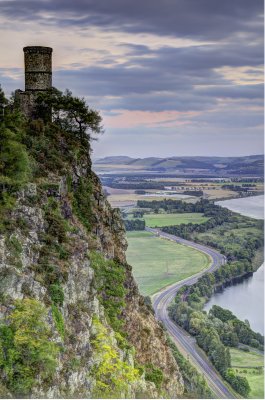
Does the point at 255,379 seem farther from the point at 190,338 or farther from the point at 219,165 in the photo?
the point at 219,165

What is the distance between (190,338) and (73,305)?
101ft

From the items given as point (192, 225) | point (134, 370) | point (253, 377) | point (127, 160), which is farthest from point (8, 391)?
point (127, 160)

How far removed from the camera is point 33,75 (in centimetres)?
→ 1767

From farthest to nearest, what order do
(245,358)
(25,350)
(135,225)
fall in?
(135,225), (245,358), (25,350)

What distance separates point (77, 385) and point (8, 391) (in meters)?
2.14

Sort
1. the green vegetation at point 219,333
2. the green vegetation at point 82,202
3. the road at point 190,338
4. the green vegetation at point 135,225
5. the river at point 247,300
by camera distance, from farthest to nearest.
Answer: the green vegetation at point 135,225, the river at point 247,300, the green vegetation at point 219,333, the road at point 190,338, the green vegetation at point 82,202

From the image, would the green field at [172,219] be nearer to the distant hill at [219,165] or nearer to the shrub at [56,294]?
the distant hill at [219,165]

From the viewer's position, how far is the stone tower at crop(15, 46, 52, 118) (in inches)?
688

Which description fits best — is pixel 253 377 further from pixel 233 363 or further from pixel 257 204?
pixel 257 204

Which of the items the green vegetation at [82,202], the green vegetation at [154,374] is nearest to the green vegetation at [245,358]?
the green vegetation at [154,374]

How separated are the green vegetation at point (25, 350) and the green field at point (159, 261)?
4413 cm

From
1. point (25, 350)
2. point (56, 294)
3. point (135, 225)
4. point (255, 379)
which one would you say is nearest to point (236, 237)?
point (135, 225)

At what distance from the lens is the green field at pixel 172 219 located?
93.0 meters

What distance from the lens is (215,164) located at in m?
178
